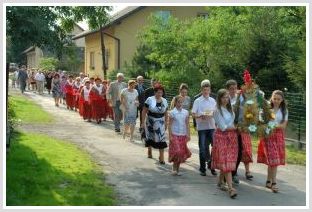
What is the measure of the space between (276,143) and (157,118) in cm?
303

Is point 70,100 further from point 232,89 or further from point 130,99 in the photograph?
point 232,89

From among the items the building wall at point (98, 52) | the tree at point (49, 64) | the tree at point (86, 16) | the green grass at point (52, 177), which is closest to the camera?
the green grass at point (52, 177)

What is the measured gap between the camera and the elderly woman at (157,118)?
1249 cm

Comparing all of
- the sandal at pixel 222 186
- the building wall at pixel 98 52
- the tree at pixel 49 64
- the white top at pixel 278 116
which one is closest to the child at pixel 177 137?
the sandal at pixel 222 186

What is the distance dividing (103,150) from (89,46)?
3509cm

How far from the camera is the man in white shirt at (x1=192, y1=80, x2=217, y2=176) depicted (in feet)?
37.2

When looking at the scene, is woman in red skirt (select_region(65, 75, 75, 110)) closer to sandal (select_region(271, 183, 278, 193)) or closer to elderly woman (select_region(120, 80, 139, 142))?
elderly woman (select_region(120, 80, 139, 142))

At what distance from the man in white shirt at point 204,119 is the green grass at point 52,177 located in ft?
6.35

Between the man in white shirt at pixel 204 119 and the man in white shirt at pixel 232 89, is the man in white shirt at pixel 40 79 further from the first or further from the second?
the man in white shirt at pixel 232 89

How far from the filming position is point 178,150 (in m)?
11.4

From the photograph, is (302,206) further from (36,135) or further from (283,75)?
(283,75)

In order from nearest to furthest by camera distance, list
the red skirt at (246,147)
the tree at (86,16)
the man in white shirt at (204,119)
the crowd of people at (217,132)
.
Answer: the crowd of people at (217,132)
the red skirt at (246,147)
the man in white shirt at (204,119)
the tree at (86,16)

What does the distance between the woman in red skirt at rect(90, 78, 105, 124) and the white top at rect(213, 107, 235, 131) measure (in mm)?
11693

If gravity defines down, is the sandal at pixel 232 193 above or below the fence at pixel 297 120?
below
